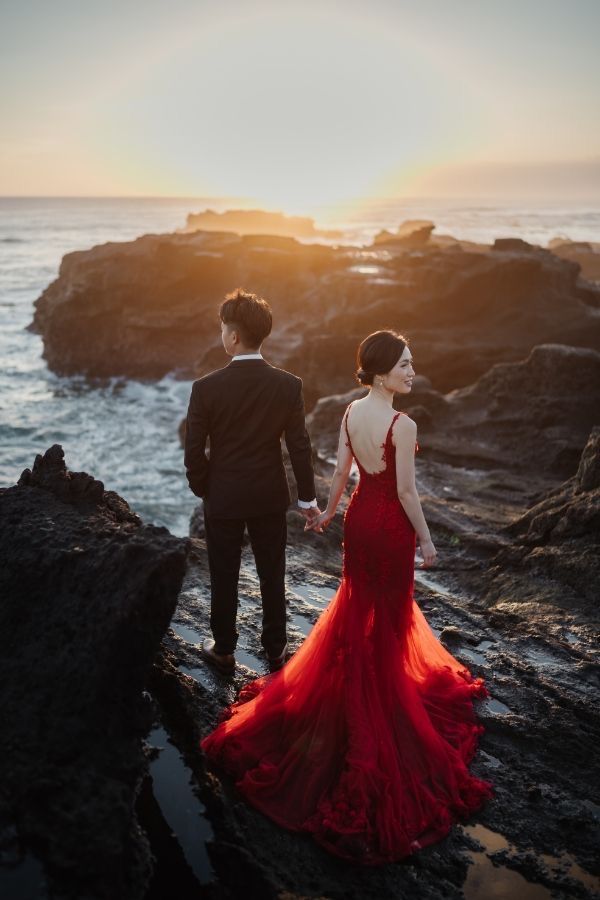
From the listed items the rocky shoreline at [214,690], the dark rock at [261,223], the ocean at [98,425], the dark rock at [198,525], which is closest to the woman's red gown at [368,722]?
the rocky shoreline at [214,690]

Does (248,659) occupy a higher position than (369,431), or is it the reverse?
(369,431)

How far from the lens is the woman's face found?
3801mm

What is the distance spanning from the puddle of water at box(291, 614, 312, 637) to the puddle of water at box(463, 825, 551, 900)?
2103mm

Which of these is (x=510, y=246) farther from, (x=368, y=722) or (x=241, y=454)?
(x=368, y=722)

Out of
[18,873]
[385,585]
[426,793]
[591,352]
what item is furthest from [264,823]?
[591,352]

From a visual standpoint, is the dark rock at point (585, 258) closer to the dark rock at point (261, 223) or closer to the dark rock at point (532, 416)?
the dark rock at point (532, 416)

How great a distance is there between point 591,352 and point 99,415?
42.0ft

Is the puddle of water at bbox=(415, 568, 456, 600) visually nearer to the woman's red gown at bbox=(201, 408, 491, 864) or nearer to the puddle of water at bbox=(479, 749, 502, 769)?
the woman's red gown at bbox=(201, 408, 491, 864)

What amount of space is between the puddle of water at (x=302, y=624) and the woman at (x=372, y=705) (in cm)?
99

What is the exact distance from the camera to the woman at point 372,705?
10.4 ft

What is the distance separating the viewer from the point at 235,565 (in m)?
4.15

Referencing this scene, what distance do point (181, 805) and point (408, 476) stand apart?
1.95 meters

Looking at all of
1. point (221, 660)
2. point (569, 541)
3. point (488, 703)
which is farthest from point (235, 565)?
point (569, 541)

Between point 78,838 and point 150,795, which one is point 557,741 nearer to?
point 150,795
